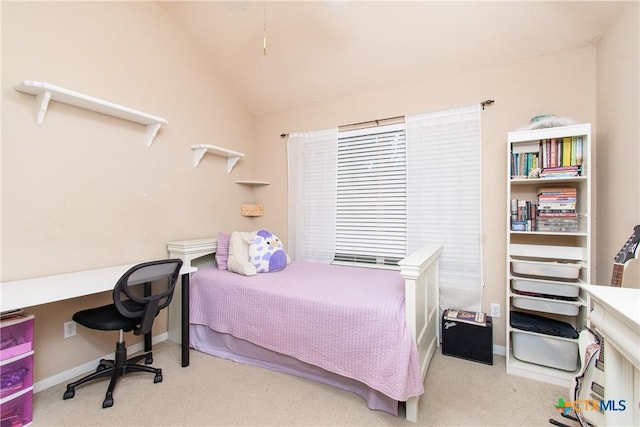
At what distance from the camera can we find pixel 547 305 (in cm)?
196

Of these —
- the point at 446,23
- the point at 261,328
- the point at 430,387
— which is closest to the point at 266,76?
the point at 446,23

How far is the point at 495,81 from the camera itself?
7.60ft

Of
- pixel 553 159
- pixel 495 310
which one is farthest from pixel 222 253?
pixel 553 159

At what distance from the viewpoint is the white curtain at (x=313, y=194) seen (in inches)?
118

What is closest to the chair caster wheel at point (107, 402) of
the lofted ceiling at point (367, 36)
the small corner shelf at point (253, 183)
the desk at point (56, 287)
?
the desk at point (56, 287)

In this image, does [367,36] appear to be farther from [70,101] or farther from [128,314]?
[128,314]

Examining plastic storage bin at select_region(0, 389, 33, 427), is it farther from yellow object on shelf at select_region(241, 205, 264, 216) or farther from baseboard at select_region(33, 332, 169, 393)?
yellow object on shelf at select_region(241, 205, 264, 216)

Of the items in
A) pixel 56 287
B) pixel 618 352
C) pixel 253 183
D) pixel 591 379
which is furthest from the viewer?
pixel 253 183

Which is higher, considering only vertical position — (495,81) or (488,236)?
(495,81)

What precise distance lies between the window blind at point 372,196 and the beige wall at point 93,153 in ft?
4.79

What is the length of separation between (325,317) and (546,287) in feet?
5.11

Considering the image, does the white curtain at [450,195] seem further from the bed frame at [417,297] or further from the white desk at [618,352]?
the white desk at [618,352]

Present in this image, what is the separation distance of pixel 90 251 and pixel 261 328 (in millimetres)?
1354

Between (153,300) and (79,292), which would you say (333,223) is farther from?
(79,292)
